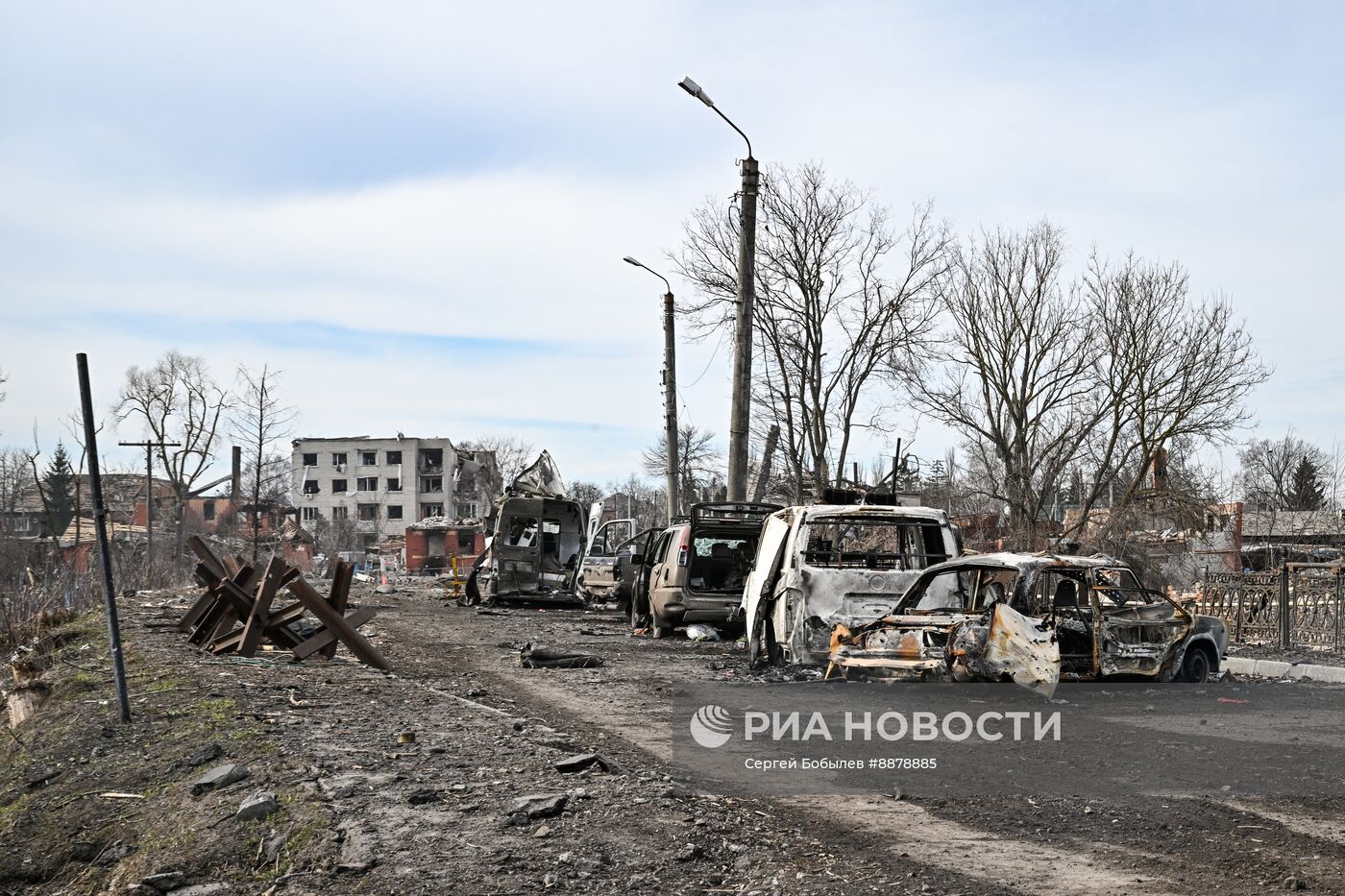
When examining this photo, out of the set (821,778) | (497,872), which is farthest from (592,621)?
(497,872)

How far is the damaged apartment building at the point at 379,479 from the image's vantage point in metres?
110

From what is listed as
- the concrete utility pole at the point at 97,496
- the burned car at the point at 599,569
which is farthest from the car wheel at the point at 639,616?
the concrete utility pole at the point at 97,496

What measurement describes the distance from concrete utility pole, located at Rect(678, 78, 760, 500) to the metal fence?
8.14m

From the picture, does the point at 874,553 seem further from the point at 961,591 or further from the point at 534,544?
the point at 534,544

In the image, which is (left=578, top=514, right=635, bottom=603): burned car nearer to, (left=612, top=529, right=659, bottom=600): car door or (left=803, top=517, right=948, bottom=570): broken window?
(left=612, top=529, right=659, bottom=600): car door

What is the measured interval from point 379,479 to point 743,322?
9491cm

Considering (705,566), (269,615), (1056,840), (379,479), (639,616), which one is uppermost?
(379,479)

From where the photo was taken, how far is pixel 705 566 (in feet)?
62.7

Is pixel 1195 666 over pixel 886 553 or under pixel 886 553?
under

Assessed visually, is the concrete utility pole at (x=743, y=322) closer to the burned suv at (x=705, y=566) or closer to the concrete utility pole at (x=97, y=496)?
the burned suv at (x=705, y=566)

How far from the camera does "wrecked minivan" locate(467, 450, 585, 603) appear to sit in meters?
28.7

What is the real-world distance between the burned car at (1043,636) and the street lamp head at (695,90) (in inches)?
463

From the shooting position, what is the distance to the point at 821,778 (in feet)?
23.8

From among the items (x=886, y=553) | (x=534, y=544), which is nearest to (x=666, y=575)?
(x=886, y=553)
